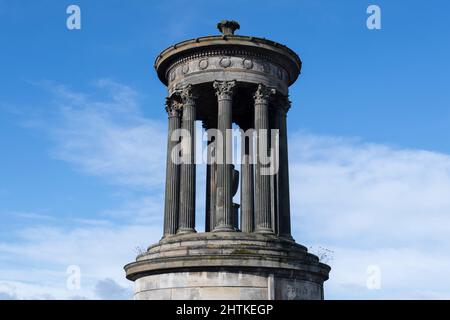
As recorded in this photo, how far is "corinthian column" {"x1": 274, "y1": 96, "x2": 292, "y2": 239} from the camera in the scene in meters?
32.0

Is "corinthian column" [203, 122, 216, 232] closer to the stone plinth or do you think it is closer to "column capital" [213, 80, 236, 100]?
"column capital" [213, 80, 236, 100]

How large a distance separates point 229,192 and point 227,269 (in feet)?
13.7

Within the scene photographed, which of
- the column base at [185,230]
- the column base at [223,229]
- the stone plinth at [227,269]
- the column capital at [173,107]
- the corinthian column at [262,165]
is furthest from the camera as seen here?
Answer: the column capital at [173,107]

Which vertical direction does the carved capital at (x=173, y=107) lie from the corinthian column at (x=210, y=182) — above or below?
above

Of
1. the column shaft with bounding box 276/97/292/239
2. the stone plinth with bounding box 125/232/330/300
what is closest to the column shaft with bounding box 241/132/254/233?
the stone plinth with bounding box 125/232/330/300

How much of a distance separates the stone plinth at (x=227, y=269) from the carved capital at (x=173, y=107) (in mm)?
7251

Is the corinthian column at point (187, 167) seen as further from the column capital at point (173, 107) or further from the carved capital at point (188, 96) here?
the column capital at point (173, 107)

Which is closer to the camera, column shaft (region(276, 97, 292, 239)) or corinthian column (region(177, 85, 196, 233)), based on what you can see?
corinthian column (region(177, 85, 196, 233))

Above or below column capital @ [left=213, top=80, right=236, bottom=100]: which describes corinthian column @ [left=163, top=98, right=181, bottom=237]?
below

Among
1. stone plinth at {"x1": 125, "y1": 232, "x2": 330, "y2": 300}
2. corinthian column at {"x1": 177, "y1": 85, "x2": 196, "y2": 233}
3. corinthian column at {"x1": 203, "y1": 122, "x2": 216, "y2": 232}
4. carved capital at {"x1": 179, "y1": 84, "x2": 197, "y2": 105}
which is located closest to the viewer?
stone plinth at {"x1": 125, "y1": 232, "x2": 330, "y2": 300}

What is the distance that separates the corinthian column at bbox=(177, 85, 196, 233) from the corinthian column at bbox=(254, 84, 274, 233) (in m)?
3.19

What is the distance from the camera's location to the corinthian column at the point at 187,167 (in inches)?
1195

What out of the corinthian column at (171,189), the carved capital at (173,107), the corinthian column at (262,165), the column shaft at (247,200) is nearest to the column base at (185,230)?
the corinthian column at (171,189)
